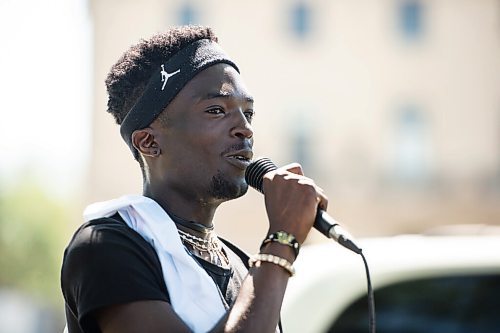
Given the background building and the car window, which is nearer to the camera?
the car window

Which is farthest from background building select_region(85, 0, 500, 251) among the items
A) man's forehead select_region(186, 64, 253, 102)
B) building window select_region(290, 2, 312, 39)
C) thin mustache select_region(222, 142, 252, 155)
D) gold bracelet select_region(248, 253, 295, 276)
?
gold bracelet select_region(248, 253, 295, 276)

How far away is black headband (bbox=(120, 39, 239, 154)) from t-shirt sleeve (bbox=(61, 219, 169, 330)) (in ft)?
1.23

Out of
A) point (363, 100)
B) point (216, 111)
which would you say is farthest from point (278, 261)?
point (363, 100)

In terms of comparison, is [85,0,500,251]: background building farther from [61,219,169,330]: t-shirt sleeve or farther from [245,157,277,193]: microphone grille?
[61,219,169,330]: t-shirt sleeve

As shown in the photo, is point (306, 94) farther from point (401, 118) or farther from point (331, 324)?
point (331, 324)

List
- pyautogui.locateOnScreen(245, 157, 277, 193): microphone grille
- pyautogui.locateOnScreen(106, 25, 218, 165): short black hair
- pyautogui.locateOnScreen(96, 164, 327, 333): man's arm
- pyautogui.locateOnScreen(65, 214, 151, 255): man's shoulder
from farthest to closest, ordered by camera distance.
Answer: pyautogui.locateOnScreen(106, 25, 218, 165): short black hair, pyautogui.locateOnScreen(245, 157, 277, 193): microphone grille, pyautogui.locateOnScreen(65, 214, 151, 255): man's shoulder, pyautogui.locateOnScreen(96, 164, 327, 333): man's arm

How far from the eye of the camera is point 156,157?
111 inches

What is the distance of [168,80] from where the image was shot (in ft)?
9.16

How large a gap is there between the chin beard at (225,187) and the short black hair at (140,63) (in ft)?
0.98

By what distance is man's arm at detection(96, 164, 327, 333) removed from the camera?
2367 mm

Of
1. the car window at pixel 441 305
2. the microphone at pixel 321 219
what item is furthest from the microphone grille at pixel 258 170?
the car window at pixel 441 305

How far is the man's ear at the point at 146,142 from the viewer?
2820mm

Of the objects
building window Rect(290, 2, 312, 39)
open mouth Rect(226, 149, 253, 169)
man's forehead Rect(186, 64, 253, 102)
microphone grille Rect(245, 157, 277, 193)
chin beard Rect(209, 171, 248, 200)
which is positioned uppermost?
building window Rect(290, 2, 312, 39)

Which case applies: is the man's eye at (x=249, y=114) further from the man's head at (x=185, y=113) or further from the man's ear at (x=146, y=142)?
the man's ear at (x=146, y=142)
